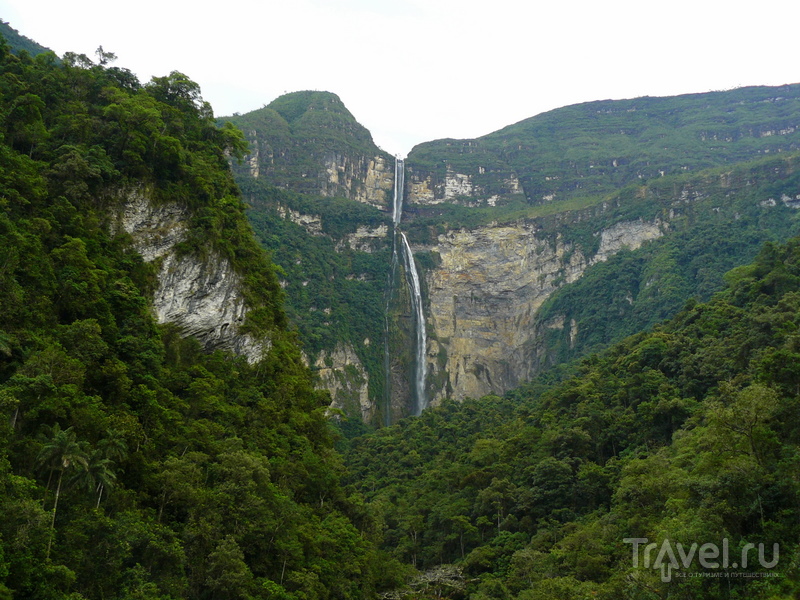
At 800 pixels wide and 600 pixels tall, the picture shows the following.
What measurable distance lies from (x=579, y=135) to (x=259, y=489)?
117 m

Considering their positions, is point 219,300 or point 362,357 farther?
point 362,357

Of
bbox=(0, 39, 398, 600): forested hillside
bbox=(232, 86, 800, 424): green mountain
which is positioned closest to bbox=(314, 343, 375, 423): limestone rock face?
bbox=(232, 86, 800, 424): green mountain

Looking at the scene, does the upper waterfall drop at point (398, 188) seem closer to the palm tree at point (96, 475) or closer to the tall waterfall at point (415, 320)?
the tall waterfall at point (415, 320)

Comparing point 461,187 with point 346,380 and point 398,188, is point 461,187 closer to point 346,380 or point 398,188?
point 398,188

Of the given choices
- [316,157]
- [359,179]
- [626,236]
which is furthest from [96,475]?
[359,179]

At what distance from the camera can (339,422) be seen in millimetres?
66625

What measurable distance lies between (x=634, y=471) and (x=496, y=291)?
61.6 m

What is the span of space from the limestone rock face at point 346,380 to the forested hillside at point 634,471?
1426cm

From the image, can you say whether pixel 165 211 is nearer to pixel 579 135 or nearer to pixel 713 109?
pixel 579 135

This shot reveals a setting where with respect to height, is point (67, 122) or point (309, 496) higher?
point (67, 122)

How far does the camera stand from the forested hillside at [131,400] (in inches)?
717

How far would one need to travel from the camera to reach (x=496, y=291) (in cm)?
8838

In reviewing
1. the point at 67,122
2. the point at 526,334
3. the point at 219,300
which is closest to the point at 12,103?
the point at 67,122

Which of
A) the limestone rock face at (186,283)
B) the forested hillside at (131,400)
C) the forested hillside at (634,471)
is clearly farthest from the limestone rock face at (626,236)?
the limestone rock face at (186,283)
